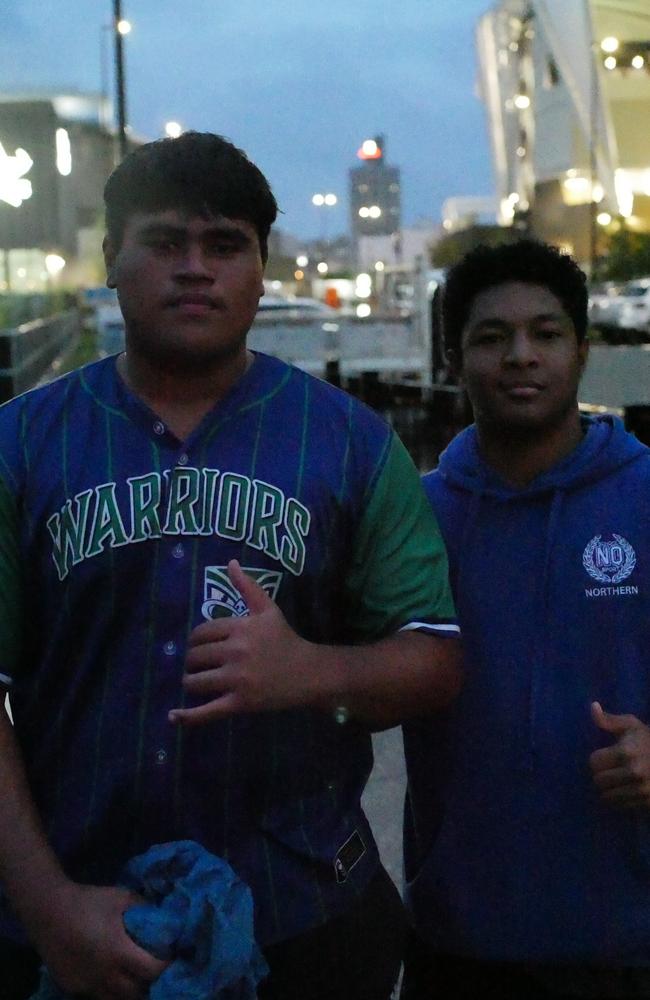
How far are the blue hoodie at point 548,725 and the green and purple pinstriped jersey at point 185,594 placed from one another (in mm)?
405

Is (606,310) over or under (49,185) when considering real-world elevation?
under

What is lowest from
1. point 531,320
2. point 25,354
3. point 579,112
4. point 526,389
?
point 25,354

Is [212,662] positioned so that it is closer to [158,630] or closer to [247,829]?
[158,630]

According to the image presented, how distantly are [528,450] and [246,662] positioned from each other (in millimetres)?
933

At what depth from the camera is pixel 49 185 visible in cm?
4516

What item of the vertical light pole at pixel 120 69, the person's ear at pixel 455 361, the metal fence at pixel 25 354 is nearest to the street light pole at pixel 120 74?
the vertical light pole at pixel 120 69

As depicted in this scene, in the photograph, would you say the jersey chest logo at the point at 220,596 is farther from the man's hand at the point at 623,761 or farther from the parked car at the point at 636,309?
the parked car at the point at 636,309

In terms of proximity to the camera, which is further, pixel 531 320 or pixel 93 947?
pixel 531 320

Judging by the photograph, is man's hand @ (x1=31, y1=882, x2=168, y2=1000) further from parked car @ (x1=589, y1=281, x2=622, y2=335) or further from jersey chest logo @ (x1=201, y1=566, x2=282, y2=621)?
parked car @ (x1=589, y1=281, x2=622, y2=335)

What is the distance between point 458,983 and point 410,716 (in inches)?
29.3

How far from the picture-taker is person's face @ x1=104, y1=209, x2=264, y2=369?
76.4 inches

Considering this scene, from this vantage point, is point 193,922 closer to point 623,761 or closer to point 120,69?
point 623,761

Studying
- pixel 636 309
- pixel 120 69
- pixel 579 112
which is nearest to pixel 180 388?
pixel 120 69

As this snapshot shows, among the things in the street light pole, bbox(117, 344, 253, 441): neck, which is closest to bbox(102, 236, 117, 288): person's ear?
bbox(117, 344, 253, 441): neck
